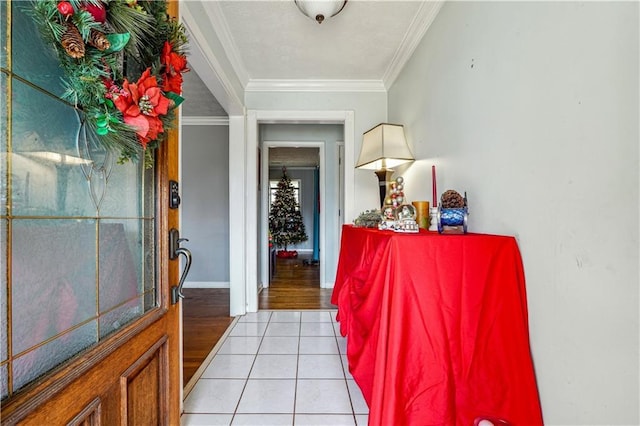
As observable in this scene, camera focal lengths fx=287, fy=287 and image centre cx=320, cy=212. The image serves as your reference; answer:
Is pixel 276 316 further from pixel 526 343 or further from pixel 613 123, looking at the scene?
pixel 613 123

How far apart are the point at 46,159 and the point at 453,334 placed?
4.33ft

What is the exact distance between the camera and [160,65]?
0.85 metres

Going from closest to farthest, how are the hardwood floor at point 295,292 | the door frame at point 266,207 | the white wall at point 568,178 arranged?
the white wall at point 568,178 < the hardwood floor at point 295,292 < the door frame at point 266,207

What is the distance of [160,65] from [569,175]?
50.8 inches

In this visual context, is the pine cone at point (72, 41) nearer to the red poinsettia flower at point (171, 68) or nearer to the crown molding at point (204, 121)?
the red poinsettia flower at point (171, 68)

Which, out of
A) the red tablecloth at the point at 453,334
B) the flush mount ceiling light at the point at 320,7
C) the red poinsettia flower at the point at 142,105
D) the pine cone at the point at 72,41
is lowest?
the red tablecloth at the point at 453,334

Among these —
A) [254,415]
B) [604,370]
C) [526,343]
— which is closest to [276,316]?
[254,415]

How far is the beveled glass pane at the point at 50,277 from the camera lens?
564mm

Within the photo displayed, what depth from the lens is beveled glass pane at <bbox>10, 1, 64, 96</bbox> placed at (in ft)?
1.82

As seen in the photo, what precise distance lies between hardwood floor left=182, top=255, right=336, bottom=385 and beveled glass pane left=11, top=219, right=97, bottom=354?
4.51ft

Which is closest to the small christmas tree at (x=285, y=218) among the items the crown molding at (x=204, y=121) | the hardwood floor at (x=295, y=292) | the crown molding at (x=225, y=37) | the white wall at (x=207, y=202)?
the hardwood floor at (x=295, y=292)

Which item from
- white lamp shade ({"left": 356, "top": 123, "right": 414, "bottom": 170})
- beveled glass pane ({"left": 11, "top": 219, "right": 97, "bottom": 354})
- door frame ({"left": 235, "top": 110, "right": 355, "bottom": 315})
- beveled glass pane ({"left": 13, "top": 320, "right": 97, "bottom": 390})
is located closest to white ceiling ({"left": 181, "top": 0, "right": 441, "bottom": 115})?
door frame ({"left": 235, "top": 110, "right": 355, "bottom": 315})

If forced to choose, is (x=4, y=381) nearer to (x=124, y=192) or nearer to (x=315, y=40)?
(x=124, y=192)

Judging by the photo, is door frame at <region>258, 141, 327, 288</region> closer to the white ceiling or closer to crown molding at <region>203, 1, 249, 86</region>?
the white ceiling
